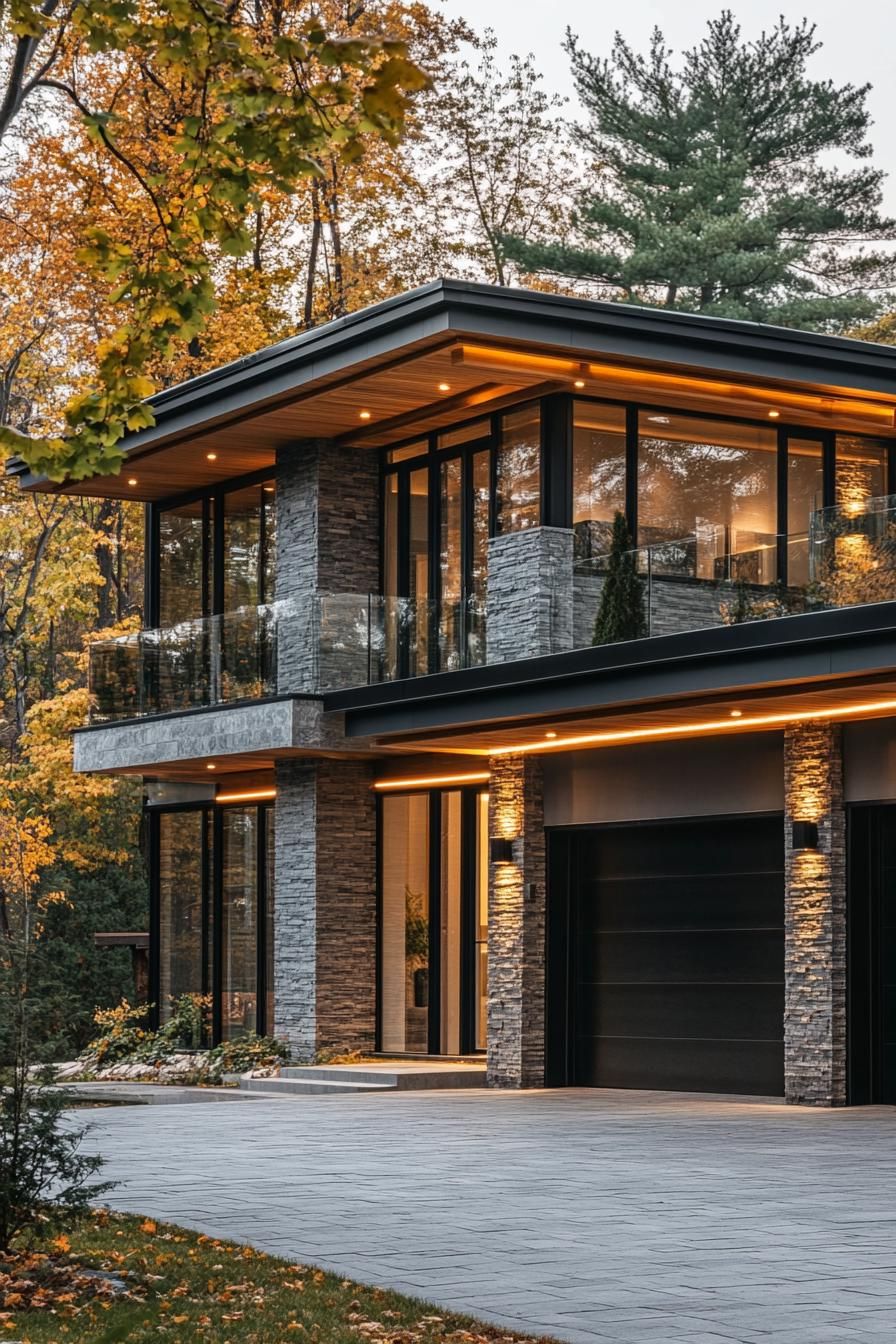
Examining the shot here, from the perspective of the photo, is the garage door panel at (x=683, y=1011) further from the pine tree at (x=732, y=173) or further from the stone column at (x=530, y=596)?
the pine tree at (x=732, y=173)

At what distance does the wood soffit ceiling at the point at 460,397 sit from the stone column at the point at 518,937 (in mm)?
4035

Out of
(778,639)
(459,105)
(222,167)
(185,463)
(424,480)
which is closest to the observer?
(222,167)

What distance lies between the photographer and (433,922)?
22.4 meters

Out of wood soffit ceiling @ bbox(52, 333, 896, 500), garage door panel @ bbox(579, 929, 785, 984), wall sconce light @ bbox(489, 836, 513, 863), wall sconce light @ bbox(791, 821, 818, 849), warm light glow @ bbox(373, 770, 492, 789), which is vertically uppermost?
wood soffit ceiling @ bbox(52, 333, 896, 500)

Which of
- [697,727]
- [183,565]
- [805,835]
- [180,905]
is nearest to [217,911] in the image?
[180,905]

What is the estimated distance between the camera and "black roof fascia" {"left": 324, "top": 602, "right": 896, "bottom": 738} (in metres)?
15.2

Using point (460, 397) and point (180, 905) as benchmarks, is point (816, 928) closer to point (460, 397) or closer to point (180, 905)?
point (460, 397)

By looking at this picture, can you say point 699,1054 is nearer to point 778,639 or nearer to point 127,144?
point 778,639

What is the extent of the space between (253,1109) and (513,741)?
456 centimetres

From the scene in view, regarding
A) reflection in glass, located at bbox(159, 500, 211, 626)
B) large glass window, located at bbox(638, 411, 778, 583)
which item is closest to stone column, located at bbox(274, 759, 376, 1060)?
reflection in glass, located at bbox(159, 500, 211, 626)

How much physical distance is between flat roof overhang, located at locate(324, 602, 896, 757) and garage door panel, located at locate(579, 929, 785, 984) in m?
2.01

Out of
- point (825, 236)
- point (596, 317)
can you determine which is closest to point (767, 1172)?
point (596, 317)

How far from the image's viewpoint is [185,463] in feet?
81.9

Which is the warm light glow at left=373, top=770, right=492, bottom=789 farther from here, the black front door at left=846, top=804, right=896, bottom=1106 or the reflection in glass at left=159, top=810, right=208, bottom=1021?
the black front door at left=846, top=804, right=896, bottom=1106
